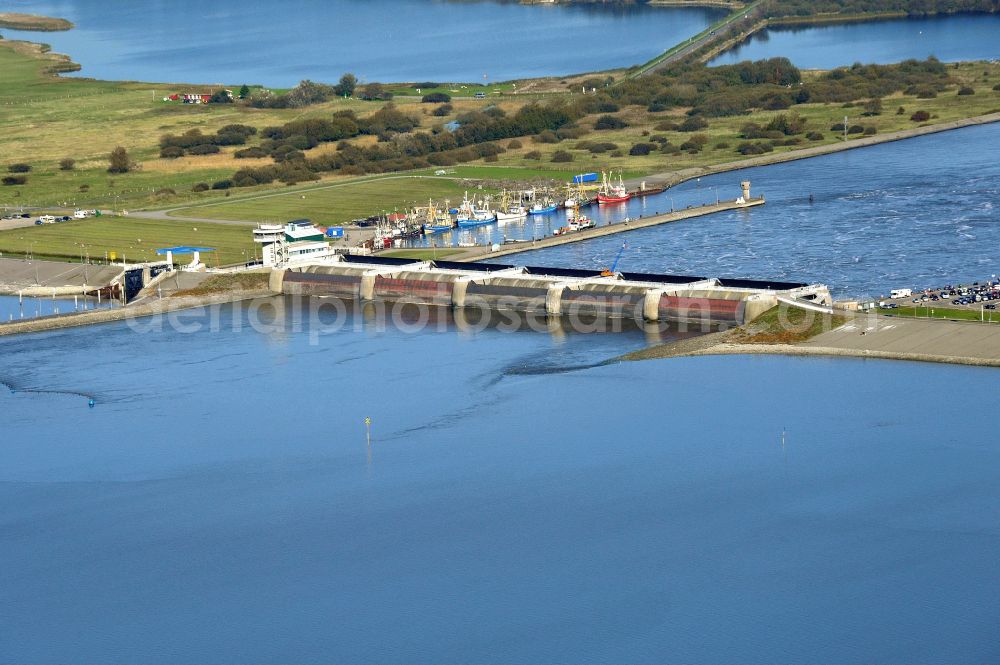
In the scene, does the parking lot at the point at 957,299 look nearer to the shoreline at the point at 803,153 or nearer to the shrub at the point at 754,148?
the shoreline at the point at 803,153

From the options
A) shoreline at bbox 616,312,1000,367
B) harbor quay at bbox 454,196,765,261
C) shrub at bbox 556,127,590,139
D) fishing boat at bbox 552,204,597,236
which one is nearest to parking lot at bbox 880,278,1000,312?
shoreline at bbox 616,312,1000,367

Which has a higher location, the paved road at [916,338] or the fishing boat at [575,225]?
the fishing boat at [575,225]

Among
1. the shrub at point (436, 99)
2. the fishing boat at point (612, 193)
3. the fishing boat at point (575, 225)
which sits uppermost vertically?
the shrub at point (436, 99)

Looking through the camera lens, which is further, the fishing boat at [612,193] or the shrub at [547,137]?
the shrub at [547,137]

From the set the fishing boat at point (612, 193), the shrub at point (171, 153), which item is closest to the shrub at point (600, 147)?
the fishing boat at point (612, 193)

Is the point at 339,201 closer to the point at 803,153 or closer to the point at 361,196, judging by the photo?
the point at 361,196

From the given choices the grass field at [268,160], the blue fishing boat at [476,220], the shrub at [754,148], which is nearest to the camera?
the blue fishing boat at [476,220]

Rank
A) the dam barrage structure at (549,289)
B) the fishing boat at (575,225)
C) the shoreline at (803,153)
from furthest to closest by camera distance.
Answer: the shoreline at (803,153) → the fishing boat at (575,225) → the dam barrage structure at (549,289)

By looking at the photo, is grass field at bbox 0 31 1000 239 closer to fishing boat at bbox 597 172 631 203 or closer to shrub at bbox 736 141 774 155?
shrub at bbox 736 141 774 155
